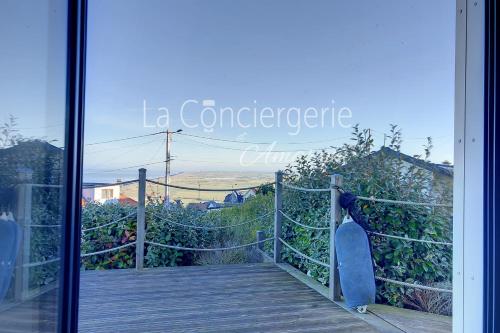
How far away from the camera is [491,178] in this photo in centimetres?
84

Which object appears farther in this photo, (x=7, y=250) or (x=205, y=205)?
(x=205, y=205)

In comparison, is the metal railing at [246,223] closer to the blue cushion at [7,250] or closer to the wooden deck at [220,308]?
the blue cushion at [7,250]

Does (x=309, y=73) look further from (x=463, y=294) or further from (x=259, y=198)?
(x=463, y=294)

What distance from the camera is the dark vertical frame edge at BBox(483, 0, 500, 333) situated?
0.82m

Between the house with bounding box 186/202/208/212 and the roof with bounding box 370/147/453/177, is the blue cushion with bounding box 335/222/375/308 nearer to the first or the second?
the roof with bounding box 370/147/453/177

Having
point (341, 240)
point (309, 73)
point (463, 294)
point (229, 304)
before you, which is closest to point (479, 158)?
point (463, 294)

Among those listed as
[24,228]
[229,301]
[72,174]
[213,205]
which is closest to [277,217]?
[213,205]

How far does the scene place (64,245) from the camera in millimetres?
789

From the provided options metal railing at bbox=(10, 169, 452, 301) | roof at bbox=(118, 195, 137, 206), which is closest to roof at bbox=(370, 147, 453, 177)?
metal railing at bbox=(10, 169, 452, 301)

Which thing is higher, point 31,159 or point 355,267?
point 31,159

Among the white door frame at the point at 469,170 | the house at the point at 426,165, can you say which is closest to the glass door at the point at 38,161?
the white door frame at the point at 469,170

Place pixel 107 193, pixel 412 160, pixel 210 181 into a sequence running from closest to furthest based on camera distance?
1. pixel 412 160
2. pixel 107 193
3. pixel 210 181

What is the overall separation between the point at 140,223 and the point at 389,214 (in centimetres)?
194

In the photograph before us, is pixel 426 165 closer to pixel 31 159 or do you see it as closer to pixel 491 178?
pixel 491 178
